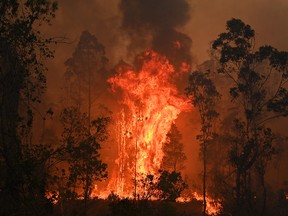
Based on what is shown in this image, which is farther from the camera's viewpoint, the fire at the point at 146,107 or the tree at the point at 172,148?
the tree at the point at 172,148

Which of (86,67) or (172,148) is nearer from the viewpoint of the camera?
(86,67)

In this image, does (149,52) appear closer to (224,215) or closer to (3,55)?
(224,215)

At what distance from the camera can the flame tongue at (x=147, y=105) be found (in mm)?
49531

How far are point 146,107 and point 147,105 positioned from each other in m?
0.31

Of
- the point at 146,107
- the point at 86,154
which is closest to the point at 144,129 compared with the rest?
the point at 146,107

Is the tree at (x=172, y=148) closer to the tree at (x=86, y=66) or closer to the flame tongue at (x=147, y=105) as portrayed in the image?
the flame tongue at (x=147, y=105)

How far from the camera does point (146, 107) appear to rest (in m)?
51.0

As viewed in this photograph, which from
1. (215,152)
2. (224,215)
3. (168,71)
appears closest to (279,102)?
(224,215)

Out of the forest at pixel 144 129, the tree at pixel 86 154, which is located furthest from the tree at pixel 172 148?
the tree at pixel 86 154

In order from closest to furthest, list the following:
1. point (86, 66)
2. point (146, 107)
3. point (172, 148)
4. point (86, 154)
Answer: point (86, 154) → point (86, 66) → point (146, 107) → point (172, 148)

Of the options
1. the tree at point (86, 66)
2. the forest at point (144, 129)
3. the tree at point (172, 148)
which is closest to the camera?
the forest at point (144, 129)

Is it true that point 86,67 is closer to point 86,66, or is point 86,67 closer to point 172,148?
point 86,66

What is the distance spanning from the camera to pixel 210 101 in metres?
43.0

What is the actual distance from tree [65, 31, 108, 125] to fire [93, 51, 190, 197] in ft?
8.23
